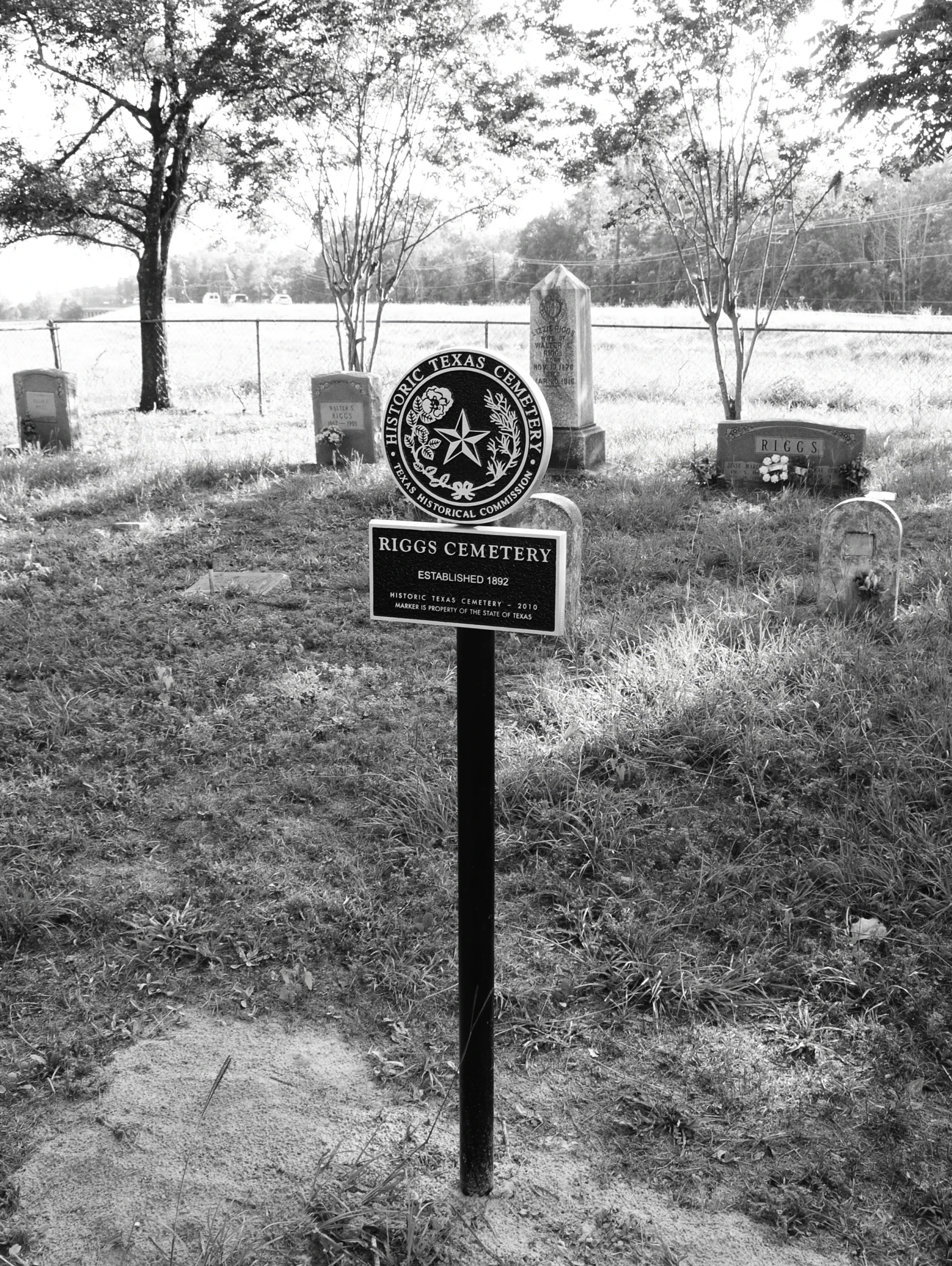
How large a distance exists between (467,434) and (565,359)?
876cm

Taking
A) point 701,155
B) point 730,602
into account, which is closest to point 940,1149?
point 730,602

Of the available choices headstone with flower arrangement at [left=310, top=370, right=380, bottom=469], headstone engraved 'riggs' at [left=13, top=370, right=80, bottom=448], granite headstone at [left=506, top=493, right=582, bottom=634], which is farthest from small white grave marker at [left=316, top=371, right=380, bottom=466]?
granite headstone at [left=506, top=493, right=582, bottom=634]

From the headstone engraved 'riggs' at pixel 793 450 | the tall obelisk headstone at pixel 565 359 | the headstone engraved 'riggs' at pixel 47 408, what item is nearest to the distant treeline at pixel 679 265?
the headstone engraved 'riggs' at pixel 47 408

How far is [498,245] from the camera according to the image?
62156mm

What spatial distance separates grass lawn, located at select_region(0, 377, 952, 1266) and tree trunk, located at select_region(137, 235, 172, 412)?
9.86m

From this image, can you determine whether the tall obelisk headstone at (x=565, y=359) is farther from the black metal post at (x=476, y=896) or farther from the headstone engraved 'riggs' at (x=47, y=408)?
the black metal post at (x=476, y=896)

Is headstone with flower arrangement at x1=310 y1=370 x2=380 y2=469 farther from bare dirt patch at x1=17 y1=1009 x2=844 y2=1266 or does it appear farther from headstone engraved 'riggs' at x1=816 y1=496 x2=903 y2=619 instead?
bare dirt patch at x1=17 y1=1009 x2=844 y2=1266

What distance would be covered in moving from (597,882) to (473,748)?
1591mm

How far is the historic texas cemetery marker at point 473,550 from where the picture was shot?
Result: 2090 millimetres

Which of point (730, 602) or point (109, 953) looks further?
point (730, 602)

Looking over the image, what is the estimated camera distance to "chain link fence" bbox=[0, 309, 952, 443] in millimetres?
15484

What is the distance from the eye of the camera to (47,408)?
12.7 meters

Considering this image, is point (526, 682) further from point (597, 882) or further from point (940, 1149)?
point (940, 1149)

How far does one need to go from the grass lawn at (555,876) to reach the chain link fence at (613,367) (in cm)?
616
